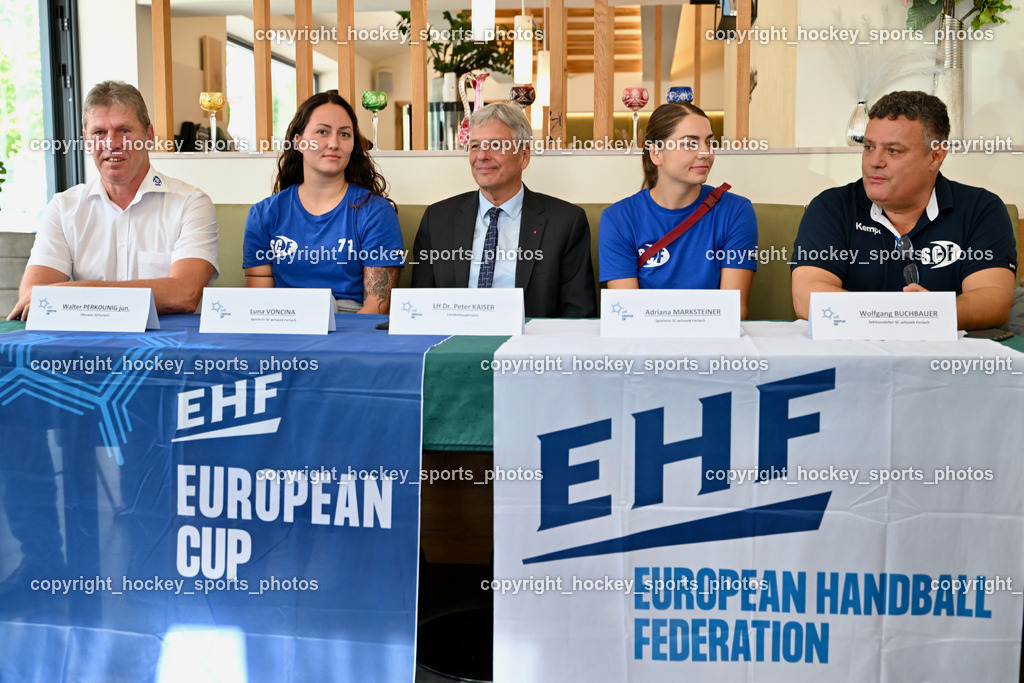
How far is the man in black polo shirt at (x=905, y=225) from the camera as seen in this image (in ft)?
5.66

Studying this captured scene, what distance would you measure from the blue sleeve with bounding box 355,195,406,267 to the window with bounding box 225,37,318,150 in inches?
202

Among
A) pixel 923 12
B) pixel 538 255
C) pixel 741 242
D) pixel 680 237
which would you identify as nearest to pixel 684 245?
pixel 680 237

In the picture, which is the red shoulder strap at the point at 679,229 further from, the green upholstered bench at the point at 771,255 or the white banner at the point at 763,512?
the white banner at the point at 763,512

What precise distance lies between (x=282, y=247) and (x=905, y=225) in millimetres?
1532

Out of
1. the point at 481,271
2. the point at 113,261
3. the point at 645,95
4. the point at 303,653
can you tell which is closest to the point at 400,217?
the point at 481,271

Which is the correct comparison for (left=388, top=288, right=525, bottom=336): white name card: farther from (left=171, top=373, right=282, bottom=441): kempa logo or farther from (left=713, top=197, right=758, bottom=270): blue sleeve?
(left=713, top=197, right=758, bottom=270): blue sleeve

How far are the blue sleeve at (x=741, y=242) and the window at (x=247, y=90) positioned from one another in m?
5.57

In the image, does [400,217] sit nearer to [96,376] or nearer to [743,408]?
[96,376]

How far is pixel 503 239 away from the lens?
2.27 m

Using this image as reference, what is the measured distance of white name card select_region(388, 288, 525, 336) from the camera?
1.35 metres

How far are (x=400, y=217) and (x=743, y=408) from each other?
1.70 meters

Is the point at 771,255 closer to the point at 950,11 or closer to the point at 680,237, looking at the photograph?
the point at 680,237

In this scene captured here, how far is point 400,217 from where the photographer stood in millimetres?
2619

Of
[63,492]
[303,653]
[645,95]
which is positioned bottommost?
[303,653]
